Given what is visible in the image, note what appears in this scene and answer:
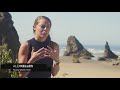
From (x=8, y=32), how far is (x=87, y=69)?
5.22 ft

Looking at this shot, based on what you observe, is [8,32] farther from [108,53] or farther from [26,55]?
[108,53]

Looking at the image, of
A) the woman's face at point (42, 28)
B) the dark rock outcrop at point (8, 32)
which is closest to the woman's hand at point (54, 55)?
the woman's face at point (42, 28)

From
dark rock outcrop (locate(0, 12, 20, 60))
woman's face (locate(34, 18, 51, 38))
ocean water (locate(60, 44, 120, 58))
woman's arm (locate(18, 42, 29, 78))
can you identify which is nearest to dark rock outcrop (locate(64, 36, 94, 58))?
ocean water (locate(60, 44, 120, 58))

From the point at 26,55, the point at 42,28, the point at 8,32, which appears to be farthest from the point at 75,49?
the point at 8,32

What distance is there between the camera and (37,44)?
5.18m

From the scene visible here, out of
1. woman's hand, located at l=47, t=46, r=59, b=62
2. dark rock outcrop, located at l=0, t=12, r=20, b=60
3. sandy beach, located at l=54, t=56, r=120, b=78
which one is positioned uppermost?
dark rock outcrop, located at l=0, t=12, r=20, b=60

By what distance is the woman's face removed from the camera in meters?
5.17

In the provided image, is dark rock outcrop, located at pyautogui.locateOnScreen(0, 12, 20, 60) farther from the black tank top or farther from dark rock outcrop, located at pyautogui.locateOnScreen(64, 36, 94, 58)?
dark rock outcrop, located at pyautogui.locateOnScreen(64, 36, 94, 58)

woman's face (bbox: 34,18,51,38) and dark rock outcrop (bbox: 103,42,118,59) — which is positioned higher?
woman's face (bbox: 34,18,51,38)

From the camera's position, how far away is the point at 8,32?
5.26 metres

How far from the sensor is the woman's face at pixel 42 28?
517 cm
